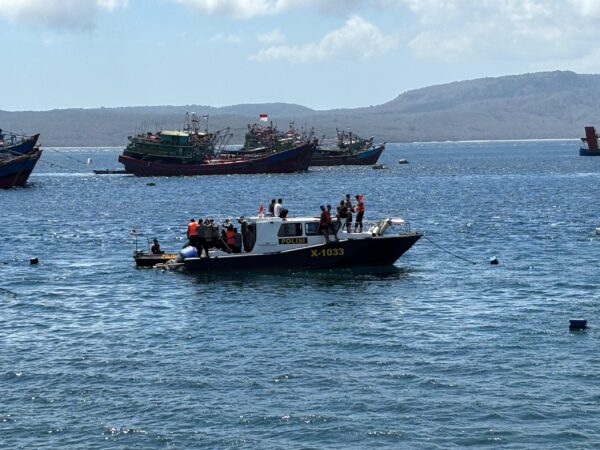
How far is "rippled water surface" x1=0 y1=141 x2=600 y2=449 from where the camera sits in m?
27.3

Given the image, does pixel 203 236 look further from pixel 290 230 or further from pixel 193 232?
pixel 290 230

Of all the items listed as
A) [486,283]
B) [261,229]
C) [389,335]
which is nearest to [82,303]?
[261,229]

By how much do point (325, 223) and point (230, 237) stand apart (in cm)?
463

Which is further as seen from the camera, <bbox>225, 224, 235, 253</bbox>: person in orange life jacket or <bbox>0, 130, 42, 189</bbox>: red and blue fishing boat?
<bbox>0, 130, 42, 189</bbox>: red and blue fishing boat

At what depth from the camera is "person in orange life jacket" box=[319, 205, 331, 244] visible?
161ft

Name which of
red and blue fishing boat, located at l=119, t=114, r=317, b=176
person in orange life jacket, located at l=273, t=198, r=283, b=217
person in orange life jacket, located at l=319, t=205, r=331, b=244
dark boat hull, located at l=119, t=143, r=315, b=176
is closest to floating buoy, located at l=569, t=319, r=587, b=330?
person in orange life jacket, located at l=319, t=205, r=331, b=244

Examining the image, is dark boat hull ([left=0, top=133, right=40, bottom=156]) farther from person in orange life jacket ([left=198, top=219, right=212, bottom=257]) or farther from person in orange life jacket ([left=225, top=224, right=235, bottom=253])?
person in orange life jacket ([left=225, top=224, right=235, bottom=253])

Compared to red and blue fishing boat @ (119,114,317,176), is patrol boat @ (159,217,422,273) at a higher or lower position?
lower

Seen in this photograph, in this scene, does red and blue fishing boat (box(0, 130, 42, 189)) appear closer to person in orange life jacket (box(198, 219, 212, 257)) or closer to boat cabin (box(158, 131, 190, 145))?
boat cabin (box(158, 131, 190, 145))

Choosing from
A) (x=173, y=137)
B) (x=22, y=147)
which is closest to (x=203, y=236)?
(x=22, y=147)

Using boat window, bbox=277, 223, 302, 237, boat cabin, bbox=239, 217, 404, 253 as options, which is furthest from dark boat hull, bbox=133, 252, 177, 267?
boat window, bbox=277, 223, 302, 237

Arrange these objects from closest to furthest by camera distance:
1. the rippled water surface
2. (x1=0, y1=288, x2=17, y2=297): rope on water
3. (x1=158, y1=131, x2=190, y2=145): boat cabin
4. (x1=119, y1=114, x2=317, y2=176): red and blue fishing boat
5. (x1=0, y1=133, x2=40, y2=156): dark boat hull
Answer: the rippled water surface < (x1=0, y1=288, x2=17, y2=297): rope on water < (x1=0, y1=133, x2=40, y2=156): dark boat hull < (x1=158, y1=131, x2=190, y2=145): boat cabin < (x1=119, y1=114, x2=317, y2=176): red and blue fishing boat

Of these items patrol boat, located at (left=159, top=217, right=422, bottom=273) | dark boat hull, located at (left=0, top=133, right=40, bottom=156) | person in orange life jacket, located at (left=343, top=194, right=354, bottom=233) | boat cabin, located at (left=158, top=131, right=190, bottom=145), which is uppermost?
boat cabin, located at (left=158, top=131, right=190, bottom=145)

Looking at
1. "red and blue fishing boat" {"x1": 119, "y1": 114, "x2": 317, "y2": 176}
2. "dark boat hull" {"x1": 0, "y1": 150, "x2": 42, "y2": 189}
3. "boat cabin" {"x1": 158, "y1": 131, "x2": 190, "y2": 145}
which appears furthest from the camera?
"red and blue fishing boat" {"x1": 119, "y1": 114, "x2": 317, "y2": 176}
